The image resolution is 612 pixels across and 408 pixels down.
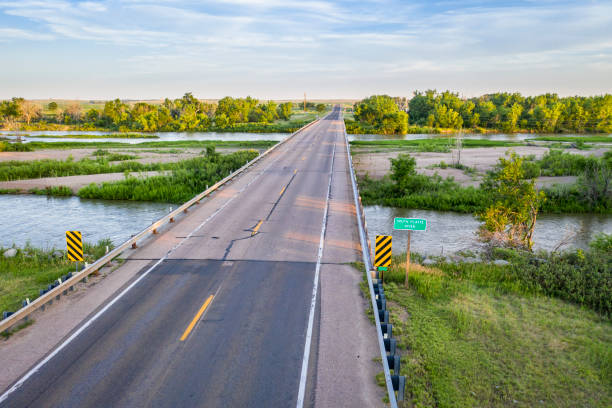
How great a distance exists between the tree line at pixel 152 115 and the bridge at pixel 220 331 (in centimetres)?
10898

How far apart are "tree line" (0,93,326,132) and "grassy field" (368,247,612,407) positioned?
11400 centimetres

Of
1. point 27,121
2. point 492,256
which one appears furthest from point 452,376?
point 27,121

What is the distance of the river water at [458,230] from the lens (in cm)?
2152

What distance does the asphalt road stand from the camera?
319 inches

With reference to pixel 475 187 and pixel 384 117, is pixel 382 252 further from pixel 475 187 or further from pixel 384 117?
pixel 384 117

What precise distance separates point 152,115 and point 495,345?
12271cm

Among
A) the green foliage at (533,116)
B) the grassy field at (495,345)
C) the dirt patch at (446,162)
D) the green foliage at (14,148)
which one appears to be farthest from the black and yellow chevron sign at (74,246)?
the green foliage at (533,116)

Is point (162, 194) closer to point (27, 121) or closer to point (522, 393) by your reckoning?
point (522, 393)

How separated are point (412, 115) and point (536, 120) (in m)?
41.8

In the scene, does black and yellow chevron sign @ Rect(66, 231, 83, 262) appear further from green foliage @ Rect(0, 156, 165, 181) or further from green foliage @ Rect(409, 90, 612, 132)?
green foliage @ Rect(409, 90, 612, 132)

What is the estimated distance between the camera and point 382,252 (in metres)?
13.2

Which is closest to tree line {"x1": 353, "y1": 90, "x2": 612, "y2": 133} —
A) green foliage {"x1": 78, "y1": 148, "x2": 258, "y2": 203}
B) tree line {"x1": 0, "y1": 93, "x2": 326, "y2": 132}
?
tree line {"x1": 0, "y1": 93, "x2": 326, "y2": 132}

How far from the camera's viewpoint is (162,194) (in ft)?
107

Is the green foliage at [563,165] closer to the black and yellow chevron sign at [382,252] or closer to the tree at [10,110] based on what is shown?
the black and yellow chevron sign at [382,252]
